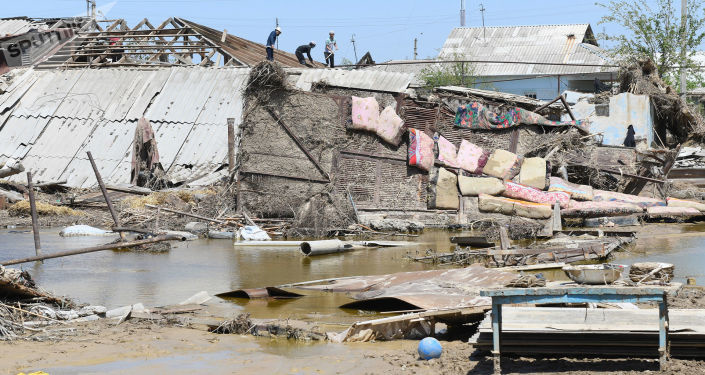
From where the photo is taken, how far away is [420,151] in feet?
59.8

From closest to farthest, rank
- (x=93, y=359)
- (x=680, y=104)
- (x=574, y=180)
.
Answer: (x=93, y=359) < (x=574, y=180) < (x=680, y=104)

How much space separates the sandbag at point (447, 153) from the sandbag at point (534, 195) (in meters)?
1.16

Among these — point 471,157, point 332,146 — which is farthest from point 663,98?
point 332,146

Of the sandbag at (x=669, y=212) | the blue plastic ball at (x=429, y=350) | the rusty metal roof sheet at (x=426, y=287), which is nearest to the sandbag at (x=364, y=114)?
the sandbag at (x=669, y=212)

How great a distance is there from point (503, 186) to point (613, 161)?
12.3ft

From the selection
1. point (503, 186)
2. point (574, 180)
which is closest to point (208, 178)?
point (503, 186)

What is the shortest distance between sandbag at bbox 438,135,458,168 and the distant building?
75.7ft

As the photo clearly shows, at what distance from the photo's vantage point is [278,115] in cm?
1781

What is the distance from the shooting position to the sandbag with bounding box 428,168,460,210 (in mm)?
18156

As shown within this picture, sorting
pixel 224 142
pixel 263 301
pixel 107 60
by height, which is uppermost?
pixel 107 60

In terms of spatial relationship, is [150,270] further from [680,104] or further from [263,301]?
[680,104]

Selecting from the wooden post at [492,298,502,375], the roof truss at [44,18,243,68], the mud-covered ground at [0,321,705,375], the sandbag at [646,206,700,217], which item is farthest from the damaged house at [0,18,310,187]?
the wooden post at [492,298,502,375]

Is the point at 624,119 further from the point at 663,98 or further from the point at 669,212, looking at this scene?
the point at 669,212

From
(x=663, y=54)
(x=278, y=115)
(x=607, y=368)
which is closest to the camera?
(x=607, y=368)
